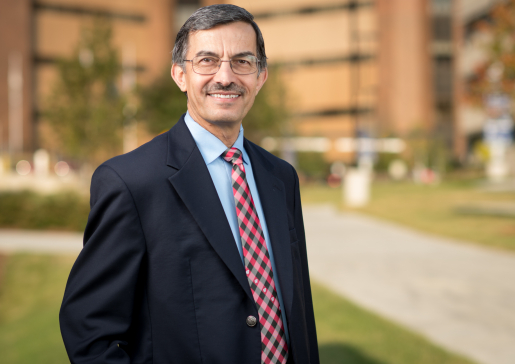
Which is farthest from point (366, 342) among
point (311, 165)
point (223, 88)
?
point (311, 165)

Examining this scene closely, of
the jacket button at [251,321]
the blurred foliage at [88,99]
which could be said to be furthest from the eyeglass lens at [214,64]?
the blurred foliage at [88,99]

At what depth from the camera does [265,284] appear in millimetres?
1828

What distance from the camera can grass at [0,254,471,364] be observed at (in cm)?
503

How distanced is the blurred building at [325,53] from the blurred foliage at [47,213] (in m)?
38.6

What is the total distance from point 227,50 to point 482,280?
7485 millimetres

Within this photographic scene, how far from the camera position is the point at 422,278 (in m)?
8.21

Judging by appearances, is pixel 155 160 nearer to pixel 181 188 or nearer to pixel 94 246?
pixel 181 188

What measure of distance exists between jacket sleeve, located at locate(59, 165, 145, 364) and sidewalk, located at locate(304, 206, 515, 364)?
14.1 ft

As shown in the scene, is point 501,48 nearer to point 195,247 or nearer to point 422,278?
point 422,278

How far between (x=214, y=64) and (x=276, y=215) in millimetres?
614

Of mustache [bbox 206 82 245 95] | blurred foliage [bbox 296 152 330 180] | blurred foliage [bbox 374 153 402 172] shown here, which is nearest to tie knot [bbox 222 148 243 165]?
mustache [bbox 206 82 245 95]

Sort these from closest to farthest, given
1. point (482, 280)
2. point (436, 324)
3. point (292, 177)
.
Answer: point (292, 177), point (436, 324), point (482, 280)

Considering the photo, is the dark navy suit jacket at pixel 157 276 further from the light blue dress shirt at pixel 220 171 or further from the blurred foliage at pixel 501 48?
the blurred foliage at pixel 501 48

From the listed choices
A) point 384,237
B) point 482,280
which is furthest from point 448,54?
point 482,280
